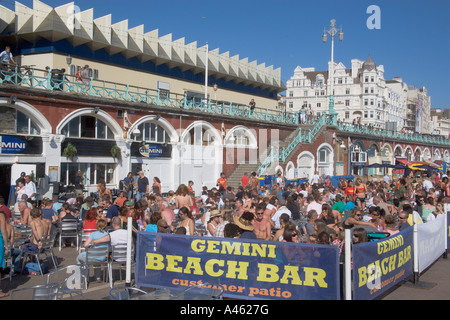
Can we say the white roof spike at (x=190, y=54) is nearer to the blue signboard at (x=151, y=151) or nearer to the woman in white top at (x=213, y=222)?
the blue signboard at (x=151, y=151)

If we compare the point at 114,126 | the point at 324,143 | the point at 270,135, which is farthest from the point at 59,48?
the point at 324,143

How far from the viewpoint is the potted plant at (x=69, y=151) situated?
1944 cm

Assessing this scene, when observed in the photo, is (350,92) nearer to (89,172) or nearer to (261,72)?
(261,72)

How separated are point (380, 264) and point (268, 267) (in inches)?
79.2

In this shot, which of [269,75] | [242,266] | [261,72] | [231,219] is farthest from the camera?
[269,75]

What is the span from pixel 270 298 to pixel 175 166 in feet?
61.5

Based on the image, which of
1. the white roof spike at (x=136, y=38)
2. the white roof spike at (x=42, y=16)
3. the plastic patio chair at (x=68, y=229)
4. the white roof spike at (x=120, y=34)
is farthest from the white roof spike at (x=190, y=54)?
Answer: the plastic patio chair at (x=68, y=229)

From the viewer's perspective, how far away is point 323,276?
6.60 metres

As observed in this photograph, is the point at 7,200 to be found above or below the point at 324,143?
below

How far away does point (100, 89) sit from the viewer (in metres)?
23.5

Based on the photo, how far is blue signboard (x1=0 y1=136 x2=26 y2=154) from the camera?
17438mm

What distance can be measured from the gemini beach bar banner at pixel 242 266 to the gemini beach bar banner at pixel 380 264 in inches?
18.7

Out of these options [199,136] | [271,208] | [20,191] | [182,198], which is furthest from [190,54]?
[271,208]
